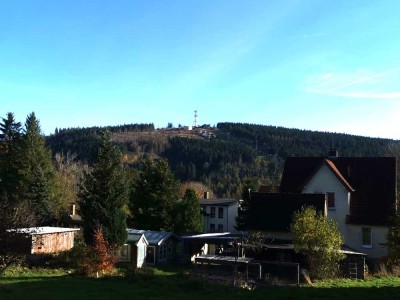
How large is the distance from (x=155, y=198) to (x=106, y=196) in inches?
306

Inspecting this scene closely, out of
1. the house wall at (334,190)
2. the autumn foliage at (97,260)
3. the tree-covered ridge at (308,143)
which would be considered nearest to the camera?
the autumn foliage at (97,260)

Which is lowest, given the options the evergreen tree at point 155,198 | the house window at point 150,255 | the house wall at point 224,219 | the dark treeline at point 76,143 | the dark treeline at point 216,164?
the house window at point 150,255

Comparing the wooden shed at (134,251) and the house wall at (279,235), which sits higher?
the house wall at (279,235)

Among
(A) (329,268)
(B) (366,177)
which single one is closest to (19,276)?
(A) (329,268)

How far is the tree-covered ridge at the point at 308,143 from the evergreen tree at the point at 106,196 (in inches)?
3840

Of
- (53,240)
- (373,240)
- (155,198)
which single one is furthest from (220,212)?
(373,240)

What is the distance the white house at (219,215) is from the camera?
67.8 meters

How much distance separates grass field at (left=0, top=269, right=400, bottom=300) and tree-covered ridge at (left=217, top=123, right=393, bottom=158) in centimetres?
10469

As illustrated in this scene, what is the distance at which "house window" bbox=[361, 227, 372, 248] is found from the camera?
37.2 metres

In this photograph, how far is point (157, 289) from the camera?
24766mm

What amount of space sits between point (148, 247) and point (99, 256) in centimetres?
785

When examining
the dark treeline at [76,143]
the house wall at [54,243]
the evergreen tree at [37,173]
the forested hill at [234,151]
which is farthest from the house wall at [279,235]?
the dark treeline at [76,143]

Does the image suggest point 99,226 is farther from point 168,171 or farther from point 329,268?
point 329,268

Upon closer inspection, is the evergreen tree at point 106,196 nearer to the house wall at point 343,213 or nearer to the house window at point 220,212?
the house wall at point 343,213
